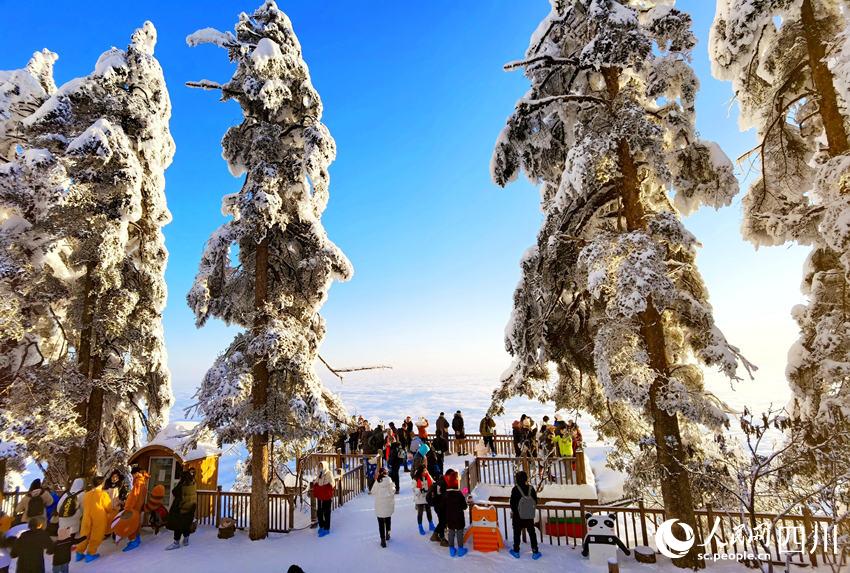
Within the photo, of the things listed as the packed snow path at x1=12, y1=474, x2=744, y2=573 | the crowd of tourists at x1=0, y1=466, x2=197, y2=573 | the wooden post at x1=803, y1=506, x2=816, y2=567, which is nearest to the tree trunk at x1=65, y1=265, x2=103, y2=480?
the crowd of tourists at x1=0, y1=466, x2=197, y2=573

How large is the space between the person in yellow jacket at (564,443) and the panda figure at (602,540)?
538cm

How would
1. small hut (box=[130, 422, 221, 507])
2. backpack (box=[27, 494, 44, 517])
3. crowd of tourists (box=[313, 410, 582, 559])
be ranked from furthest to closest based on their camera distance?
small hut (box=[130, 422, 221, 507]), backpack (box=[27, 494, 44, 517]), crowd of tourists (box=[313, 410, 582, 559])

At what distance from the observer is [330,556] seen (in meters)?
9.60

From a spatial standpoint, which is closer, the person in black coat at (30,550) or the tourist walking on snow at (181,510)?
the person in black coat at (30,550)

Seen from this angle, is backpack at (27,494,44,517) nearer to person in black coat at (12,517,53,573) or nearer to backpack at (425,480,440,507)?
person in black coat at (12,517,53,573)

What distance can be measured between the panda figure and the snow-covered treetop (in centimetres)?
683

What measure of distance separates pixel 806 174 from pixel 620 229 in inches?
171

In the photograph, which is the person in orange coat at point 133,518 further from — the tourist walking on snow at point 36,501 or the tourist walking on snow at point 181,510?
the tourist walking on snow at point 36,501

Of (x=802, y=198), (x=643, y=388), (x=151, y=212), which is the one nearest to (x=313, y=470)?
(x=151, y=212)

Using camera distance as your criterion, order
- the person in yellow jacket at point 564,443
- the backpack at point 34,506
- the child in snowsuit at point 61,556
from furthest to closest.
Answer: the person in yellow jacket at point 564,443 < the backpack at point 34,506 < the child in snowsuit at point 61,556

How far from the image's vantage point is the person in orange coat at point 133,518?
10.5m

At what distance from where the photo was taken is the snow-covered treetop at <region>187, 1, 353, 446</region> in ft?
35.8

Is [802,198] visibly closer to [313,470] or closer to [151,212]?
[313,470]

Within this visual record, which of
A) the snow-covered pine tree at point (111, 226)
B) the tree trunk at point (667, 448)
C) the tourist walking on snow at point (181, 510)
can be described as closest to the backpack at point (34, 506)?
the snow-covered pine tree at point (111, 226)
